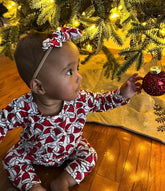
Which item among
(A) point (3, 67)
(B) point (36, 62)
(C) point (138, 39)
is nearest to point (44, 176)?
(B) point (36, 62)

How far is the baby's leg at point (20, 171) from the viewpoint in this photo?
69 centimetres

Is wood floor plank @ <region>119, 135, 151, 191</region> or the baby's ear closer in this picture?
the baby's ear

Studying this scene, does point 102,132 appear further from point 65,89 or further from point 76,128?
point 65,89

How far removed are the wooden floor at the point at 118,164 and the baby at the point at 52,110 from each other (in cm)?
5

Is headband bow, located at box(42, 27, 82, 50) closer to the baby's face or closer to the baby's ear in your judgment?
the baby's face

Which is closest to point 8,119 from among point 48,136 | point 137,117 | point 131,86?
point 48,136

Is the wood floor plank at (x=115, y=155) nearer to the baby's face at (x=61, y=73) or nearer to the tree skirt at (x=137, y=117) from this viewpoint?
the tree skirt at (x=137, y=117)

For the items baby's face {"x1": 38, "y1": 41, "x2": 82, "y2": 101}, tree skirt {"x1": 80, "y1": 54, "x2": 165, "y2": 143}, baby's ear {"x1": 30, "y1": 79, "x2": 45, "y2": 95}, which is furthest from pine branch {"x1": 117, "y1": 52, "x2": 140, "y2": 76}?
tree skirt {"x1": 80, "y1": 54, "x2": 165, "y2": 143}

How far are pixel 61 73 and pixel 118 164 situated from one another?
1.68 ft

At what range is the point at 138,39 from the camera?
2.61 feet

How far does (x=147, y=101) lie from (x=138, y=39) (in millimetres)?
525

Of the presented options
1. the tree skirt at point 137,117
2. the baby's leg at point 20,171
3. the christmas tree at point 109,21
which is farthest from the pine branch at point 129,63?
the baby's leg at point 20,171

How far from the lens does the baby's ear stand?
623mm

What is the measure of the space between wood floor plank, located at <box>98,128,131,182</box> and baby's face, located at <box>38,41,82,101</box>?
1.28 ft
